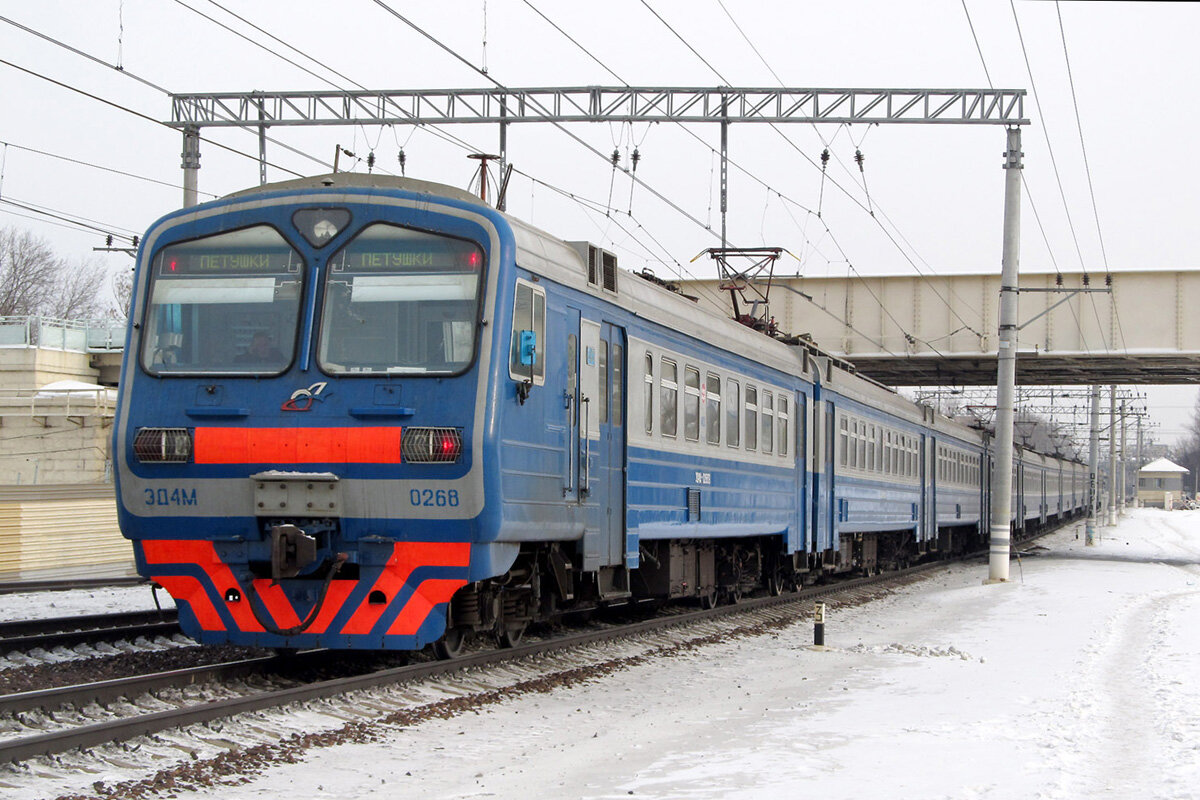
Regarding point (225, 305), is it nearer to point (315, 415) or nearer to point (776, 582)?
point (315, 415)

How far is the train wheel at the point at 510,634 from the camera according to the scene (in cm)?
1173

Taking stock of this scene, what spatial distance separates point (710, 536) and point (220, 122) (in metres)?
10.7

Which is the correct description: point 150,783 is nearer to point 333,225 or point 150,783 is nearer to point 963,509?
point 333,225

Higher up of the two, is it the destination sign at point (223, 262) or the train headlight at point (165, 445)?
the destination sign at point (223, 262)

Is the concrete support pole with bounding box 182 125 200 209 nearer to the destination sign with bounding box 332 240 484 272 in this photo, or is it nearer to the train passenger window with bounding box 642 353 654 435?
the train passenger window with bounding box 642 353 654 435

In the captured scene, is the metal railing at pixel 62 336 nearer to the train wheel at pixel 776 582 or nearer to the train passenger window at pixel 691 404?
the train wheel at pixel 776 582

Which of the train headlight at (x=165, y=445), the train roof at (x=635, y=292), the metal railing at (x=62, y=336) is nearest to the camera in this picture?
the train headlight at (x=165, y=445)

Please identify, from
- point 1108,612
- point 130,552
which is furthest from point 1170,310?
point 130,552

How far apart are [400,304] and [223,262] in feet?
4.83

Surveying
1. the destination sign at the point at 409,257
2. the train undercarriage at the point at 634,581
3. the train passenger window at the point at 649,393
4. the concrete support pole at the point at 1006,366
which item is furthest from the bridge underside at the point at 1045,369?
the destination sign at the point at 409,257

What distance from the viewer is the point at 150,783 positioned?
22.5 ft

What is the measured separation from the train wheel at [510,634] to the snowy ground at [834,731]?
942mm

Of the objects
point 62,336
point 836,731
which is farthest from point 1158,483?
point 836,731

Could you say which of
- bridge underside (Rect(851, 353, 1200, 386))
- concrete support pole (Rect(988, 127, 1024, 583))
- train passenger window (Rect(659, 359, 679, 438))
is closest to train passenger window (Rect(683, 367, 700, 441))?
train passenger window (Rect(659, 359, 679, 438))
